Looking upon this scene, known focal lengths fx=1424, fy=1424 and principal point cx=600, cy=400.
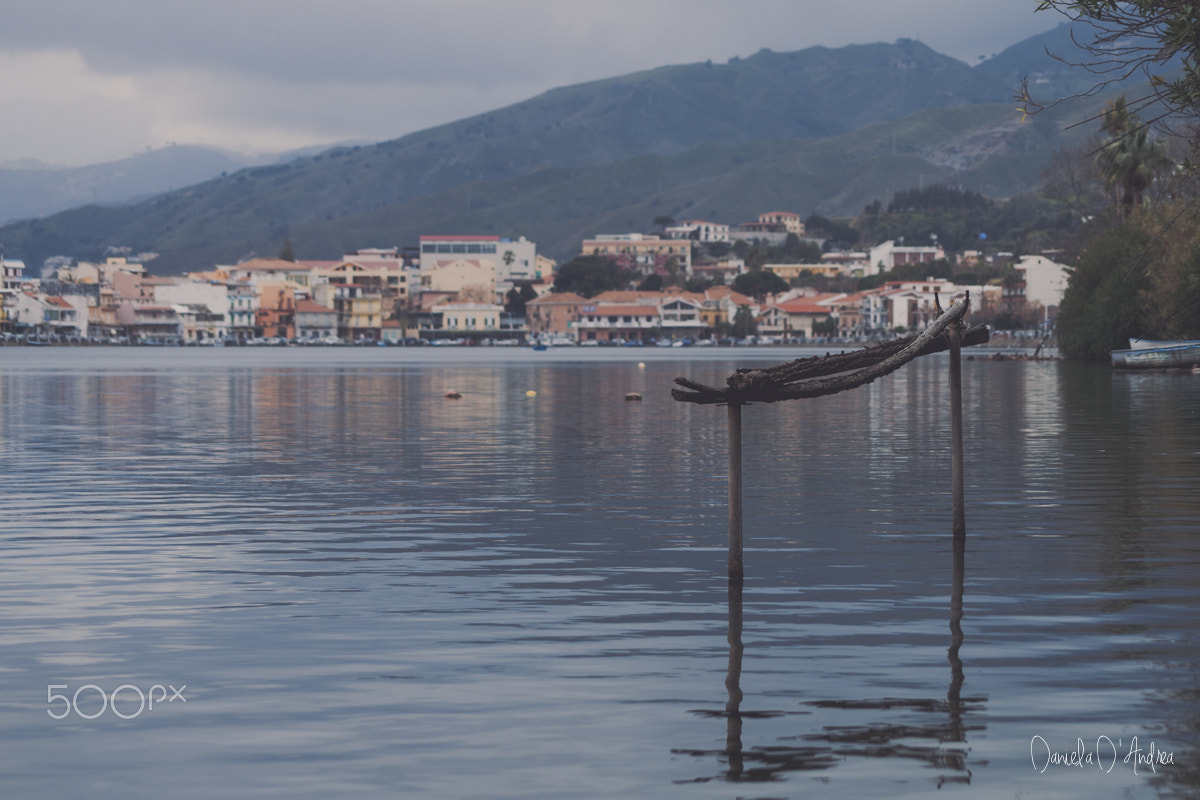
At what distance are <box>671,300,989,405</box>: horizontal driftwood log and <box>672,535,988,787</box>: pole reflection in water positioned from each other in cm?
419

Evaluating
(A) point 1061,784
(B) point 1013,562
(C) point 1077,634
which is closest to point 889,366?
(B) point 1013,562

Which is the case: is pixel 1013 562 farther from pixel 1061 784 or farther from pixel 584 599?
pixel 1061 784

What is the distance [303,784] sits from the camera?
10.0 m

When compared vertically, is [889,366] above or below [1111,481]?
above

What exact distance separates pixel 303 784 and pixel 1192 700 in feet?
23.6

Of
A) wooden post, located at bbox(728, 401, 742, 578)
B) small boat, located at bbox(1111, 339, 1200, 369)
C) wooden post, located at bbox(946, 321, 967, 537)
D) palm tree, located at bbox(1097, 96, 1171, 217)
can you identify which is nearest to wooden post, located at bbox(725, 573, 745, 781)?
wooden post, located at bbox(728, 401, 742, 578)

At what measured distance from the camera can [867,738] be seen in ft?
35.7

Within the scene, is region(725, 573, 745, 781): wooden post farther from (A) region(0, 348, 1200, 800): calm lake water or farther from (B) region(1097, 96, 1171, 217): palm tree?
(B) region(1097, 96, 1171, 217): palm tree

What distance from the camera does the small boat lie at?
7344cm

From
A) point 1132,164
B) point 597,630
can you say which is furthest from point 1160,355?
point 597,630

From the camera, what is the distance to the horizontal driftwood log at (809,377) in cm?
1617

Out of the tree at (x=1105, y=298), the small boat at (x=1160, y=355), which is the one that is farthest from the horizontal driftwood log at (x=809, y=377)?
the tree at (x=1105, y=298)
